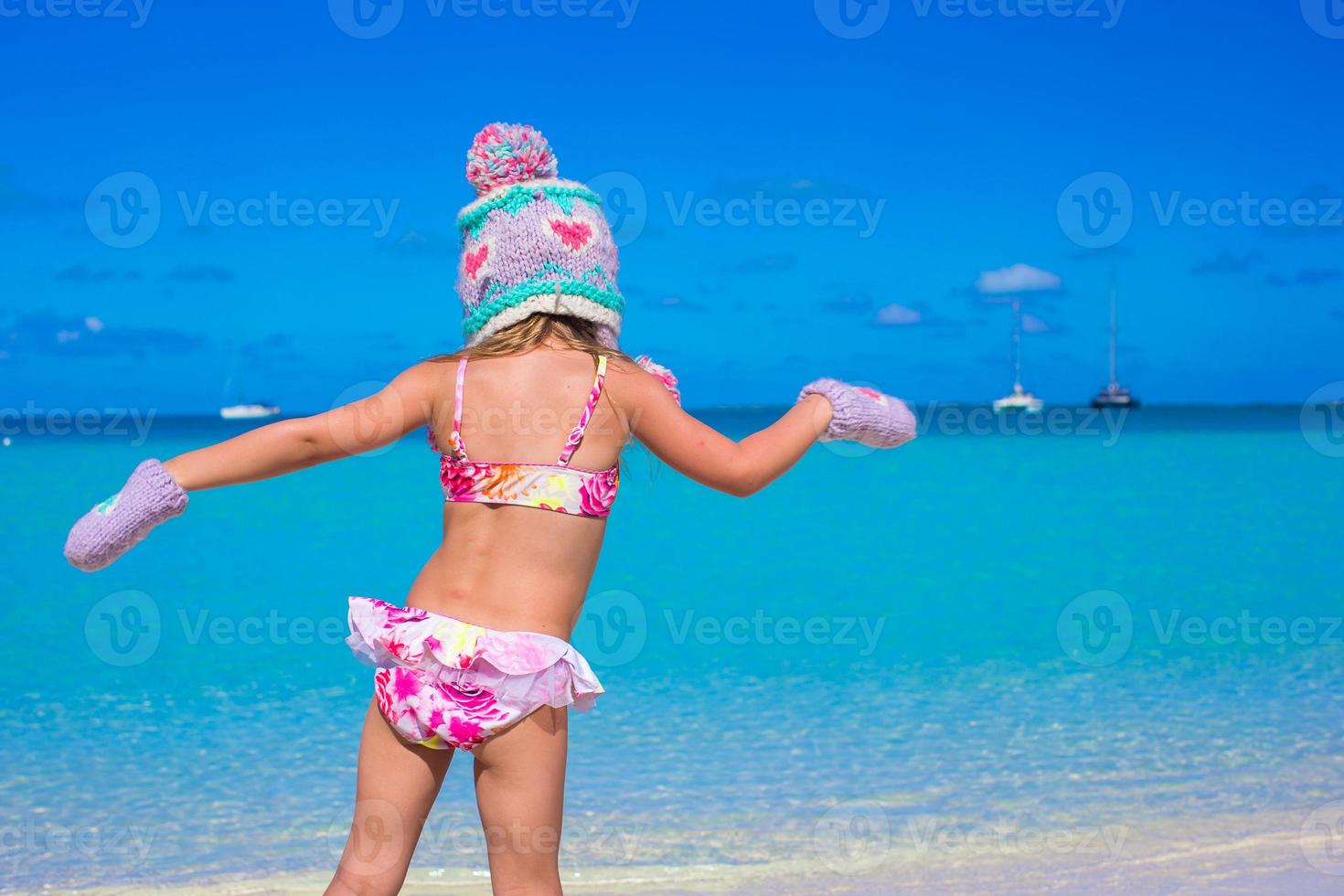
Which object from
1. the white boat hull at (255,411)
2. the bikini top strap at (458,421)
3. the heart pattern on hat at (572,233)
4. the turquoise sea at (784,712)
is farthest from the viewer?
the white boat hull at (255,411)

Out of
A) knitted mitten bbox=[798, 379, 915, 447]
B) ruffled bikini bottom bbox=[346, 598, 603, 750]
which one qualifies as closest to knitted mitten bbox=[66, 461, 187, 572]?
ruffled bikini bottom bbox=[346, 598, 603, 750]

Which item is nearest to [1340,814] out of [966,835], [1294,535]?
[966,835]

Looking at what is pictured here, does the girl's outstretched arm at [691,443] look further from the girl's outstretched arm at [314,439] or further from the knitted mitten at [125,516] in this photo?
the knitted mitten at [125,516]

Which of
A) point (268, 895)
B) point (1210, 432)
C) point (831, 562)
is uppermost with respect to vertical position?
point (1210, 432)

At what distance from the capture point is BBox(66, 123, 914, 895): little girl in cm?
208

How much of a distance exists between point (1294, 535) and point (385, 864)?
14.9m

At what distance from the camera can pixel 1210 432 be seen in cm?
5497

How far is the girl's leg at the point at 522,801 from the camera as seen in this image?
2.09 m

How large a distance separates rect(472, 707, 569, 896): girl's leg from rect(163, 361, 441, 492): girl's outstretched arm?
538 mm

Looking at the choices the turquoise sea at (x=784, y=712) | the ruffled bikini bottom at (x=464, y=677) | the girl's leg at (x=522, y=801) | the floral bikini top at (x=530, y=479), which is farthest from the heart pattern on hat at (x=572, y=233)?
the girl's leg at (x=522, y=801)

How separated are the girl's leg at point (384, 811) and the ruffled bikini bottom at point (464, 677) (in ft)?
0.19

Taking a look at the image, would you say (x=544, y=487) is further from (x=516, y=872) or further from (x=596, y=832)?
(x=596, y=832)

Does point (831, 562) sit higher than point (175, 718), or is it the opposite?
point (831, 562)

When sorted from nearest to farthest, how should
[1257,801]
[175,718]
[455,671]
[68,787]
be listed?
[455,671], [1257,801], [68,787], [175,718]
